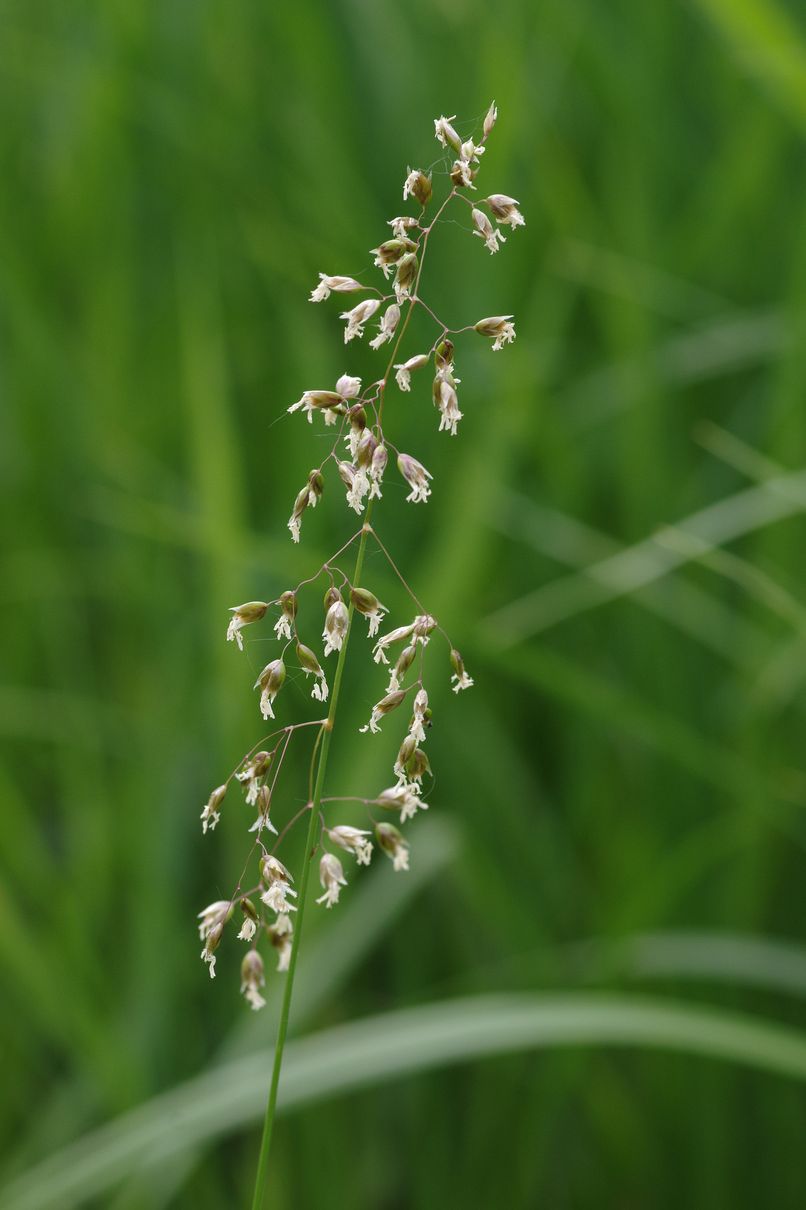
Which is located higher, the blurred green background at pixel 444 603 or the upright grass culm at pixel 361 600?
the blurred green background at pixel 444 603

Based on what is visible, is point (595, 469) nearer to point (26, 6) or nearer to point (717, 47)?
point (717, 47)

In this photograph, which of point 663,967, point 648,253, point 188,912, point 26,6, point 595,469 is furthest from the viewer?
point 26,6

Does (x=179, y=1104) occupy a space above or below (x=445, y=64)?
below

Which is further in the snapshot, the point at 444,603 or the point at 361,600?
the point at 444,603

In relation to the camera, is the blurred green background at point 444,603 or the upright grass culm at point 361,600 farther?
the blurred green background at point 444,603

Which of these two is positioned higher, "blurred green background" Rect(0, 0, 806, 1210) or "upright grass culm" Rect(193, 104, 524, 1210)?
"blurred green background" Rect(0, 0, 806, 1210)

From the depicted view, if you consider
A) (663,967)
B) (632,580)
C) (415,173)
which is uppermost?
(632,580)

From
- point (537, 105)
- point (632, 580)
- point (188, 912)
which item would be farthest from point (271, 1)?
point (188, 912)

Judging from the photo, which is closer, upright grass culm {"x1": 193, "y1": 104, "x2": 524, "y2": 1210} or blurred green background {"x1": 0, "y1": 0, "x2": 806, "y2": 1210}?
upright grass culm {"x1": 193, "y1": 104, "x2": 524, "y2": 1210}
